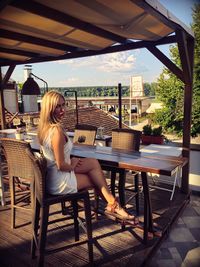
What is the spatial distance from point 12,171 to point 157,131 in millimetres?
2574

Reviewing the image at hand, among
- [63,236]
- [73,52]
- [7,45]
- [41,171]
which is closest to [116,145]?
[63,236]

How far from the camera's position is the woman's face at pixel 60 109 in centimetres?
204

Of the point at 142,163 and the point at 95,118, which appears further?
the point at 95,118

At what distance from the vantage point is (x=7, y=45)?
4055mm

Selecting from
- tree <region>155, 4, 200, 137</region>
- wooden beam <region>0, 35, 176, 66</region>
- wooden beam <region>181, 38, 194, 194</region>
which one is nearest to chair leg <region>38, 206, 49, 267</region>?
wooden beam <region>181, 38, 194, 194</region>

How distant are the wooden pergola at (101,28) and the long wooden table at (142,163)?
52.5 inches

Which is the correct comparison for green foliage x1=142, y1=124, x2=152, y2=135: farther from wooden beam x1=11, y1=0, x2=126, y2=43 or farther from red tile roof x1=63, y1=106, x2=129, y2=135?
red tile roof x1=63, y1=106, x2=129, y2=135

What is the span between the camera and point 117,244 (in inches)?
95.7

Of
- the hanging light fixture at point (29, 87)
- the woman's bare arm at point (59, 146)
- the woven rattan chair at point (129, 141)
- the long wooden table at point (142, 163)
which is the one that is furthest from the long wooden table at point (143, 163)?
the hanging light fixture at point (29, 87)

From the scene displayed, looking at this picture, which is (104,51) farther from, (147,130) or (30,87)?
(147,130)

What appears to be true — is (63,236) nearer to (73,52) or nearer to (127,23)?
(127,23)

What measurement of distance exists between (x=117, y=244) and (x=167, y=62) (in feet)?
8.22

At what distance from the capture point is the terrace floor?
219 centimetres

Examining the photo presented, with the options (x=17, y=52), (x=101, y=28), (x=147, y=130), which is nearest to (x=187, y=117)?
(x=147, y=130)
